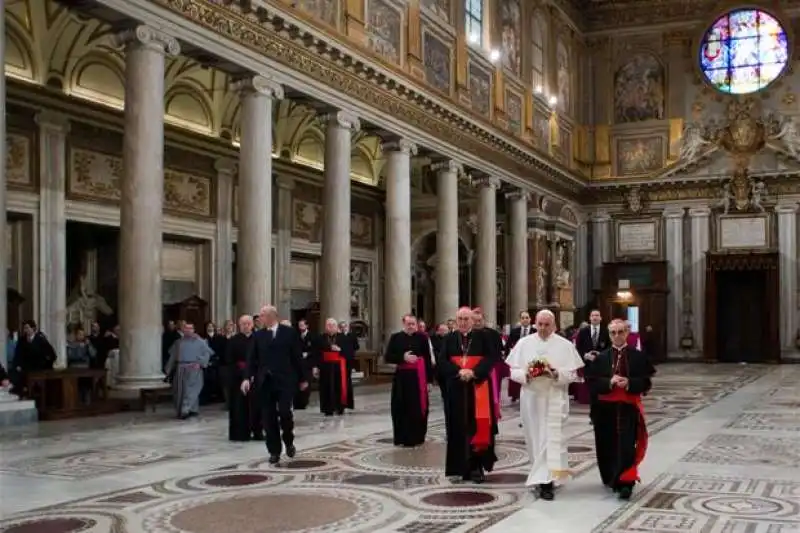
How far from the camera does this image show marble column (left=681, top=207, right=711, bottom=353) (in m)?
33.9

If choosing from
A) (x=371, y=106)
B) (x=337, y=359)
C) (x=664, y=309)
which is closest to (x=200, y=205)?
(x=371, y=106)

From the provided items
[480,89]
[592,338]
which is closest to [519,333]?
[592,338]

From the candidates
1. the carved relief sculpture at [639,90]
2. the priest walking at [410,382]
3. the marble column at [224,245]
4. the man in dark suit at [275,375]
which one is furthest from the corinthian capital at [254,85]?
the carved relief sculpture at [639,90]

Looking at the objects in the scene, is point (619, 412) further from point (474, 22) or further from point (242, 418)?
point (474, 22)

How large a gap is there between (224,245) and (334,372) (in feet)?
31.2

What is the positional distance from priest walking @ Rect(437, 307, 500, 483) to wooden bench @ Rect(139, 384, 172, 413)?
21.2 ft

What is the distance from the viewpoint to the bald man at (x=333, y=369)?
48.3 feet

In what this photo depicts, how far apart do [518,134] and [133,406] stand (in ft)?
59.3

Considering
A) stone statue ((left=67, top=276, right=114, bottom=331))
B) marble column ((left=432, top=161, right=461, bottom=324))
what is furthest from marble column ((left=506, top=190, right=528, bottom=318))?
stone statue ((left=67, top=276, right=114, bottom=331))

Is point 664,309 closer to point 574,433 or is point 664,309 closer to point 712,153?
point 712,153

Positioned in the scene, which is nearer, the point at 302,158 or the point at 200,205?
the point at 200,205

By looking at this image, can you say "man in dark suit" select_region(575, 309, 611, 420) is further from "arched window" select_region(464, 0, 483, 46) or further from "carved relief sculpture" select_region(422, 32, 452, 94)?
"arched window" select_region(464, 0, 483, 46)

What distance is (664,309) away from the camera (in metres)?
34.1

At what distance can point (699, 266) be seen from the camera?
34062 mm
